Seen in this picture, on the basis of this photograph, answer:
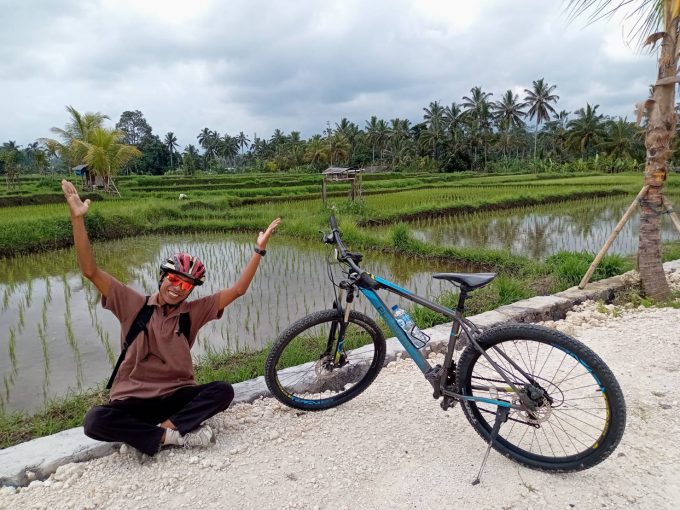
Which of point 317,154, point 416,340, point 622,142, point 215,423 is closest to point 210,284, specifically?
point 215,423

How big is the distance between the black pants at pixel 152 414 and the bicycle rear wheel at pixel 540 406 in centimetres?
127

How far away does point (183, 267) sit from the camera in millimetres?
2260

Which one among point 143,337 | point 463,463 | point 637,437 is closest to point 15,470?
point 143,337

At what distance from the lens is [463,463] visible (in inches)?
86.4

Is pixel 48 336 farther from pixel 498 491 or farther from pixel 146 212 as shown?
pixel 146 212

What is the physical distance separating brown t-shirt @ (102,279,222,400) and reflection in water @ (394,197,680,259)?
7.52 meters

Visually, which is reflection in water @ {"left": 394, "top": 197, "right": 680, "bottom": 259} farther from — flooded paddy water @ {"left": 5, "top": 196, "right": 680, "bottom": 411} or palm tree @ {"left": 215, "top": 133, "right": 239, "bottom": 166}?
palm tree @ {"left": 215, "top": 133, "right": 239, "bottom": 166}

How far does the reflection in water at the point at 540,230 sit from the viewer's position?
31.2 ft

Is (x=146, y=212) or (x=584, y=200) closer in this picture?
(x=146, y=212)

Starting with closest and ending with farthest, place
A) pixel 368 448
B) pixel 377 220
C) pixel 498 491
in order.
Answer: pixel 498 491 → pixel 368 448 → pixel 377 220

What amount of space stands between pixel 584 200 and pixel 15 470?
18811mm

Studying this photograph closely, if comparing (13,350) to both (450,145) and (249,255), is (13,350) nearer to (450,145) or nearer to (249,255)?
(249,255)

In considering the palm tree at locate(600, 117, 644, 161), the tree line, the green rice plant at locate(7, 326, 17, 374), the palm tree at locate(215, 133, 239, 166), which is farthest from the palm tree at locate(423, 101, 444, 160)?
the green rice plant at locate(7, 326, 17, 374)

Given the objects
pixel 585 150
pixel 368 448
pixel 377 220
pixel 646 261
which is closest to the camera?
pixel 368 448
